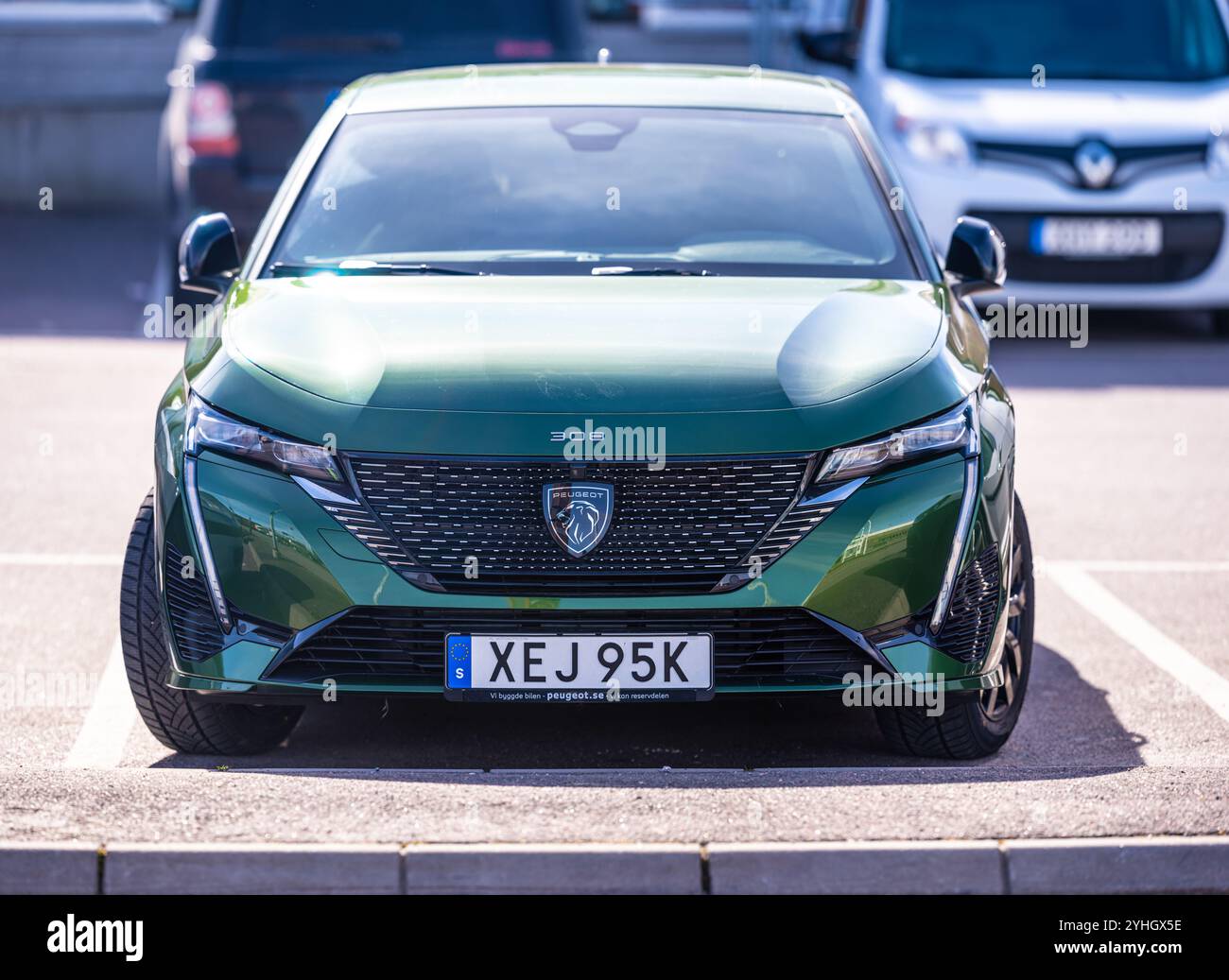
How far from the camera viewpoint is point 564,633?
468 cm

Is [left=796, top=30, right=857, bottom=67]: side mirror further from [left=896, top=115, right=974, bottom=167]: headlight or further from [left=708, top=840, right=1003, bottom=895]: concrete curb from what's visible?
[left=708, top=840, right=1003, bottom=895]: concrete curb

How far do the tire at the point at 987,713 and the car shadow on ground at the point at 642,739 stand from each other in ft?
0.18

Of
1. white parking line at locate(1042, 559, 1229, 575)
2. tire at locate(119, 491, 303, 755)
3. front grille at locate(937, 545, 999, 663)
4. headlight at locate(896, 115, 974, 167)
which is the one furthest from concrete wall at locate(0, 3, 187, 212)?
front grille at locate(937, 545, 999, 663)

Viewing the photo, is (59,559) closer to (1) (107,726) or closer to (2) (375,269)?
(1) (107,726)

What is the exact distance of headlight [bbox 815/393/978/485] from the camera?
183 inches

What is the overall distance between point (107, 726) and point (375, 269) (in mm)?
1381

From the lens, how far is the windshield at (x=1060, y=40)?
41.8ft

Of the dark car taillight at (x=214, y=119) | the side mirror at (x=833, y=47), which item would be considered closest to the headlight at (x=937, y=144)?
the side mirror at (x=833, y=47)

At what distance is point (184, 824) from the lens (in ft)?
13.5

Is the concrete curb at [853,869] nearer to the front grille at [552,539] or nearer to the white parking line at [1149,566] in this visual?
the front grille at [552,539]

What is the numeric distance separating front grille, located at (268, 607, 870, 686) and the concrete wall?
14.6m

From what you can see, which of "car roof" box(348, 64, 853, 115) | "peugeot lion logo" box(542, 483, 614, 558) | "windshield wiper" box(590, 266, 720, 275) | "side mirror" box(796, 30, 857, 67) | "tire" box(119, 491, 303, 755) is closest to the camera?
"peugeot lion logo" box(542, 483, 614, 558)

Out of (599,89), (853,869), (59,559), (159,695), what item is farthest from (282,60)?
(853,869)
